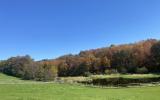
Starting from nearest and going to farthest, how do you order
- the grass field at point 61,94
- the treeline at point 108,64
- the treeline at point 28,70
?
the grass field at point 61,94, the treeline at point 28,70, the treeline at point 108,64

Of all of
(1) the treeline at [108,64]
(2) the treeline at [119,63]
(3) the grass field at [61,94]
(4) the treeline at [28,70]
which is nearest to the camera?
(3) the grass field at [61,94]

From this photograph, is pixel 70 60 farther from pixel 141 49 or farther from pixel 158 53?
pixel 158 53

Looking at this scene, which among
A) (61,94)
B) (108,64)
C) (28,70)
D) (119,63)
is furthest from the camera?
(108,64)

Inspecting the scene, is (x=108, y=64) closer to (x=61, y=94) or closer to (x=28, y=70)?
(x=28, y=70)

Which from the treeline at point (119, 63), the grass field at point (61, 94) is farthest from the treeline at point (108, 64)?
the grass field at point (61, 94)

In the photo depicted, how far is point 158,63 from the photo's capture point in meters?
124

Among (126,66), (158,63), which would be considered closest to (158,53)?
(158,63)

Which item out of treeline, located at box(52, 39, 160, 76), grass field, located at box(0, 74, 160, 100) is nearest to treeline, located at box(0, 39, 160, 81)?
treeline, located at box(52, 39, 160, 76)

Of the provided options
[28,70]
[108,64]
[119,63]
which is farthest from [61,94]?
[108,64]

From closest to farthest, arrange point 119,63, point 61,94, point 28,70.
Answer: point 61,94
point 28,70
point 119,63

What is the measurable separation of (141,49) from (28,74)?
250 feet

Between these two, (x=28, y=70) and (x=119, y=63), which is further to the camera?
(x=119, y=63)

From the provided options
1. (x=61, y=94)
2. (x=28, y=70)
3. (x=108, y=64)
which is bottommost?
(x=61, y=94)

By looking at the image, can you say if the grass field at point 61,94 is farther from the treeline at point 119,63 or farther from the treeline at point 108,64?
the treeline at point 119,63
